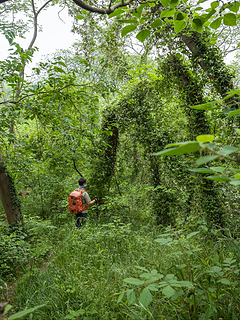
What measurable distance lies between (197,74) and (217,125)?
45.4 inches

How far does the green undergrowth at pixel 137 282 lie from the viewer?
1.61 metres

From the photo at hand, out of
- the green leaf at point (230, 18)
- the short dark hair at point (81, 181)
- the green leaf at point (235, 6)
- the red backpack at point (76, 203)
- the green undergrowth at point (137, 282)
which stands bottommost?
the green undergrowth at point (137, 282)

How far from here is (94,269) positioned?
3.00 metres

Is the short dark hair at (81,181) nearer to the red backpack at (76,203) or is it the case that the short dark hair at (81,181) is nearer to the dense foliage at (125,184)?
the red backpack at (76,203)

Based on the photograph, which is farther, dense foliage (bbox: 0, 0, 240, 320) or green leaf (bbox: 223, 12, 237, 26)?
dense foliage (bbox: 0, 0, 240, 320)

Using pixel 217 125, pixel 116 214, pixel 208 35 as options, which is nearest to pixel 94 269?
pixel 116 214

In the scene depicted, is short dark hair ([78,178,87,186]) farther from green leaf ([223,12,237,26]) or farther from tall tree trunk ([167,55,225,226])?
green leaf ([223,12,237,26])

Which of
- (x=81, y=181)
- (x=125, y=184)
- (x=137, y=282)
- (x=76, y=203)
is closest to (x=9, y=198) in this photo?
(x=76, y=203)

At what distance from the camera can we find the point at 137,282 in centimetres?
125

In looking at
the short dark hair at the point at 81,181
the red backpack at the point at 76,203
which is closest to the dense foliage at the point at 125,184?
the red backpack at the point at 76,203

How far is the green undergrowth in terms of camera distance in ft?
5.29

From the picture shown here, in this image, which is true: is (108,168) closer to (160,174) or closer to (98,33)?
(160,174)

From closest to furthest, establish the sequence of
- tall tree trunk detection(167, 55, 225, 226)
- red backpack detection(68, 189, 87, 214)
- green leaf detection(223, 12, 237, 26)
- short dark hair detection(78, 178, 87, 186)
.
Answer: green leaf detection(223, 12, 237, 26)
tall tree trunk detection(167, 55, 225, 226)
red backpack detection(68, 189, 87, 214)
short dark hair detection(78, 178, 87, 186)

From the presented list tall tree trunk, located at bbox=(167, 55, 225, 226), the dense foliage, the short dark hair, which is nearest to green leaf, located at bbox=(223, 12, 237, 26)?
the dense foliage
